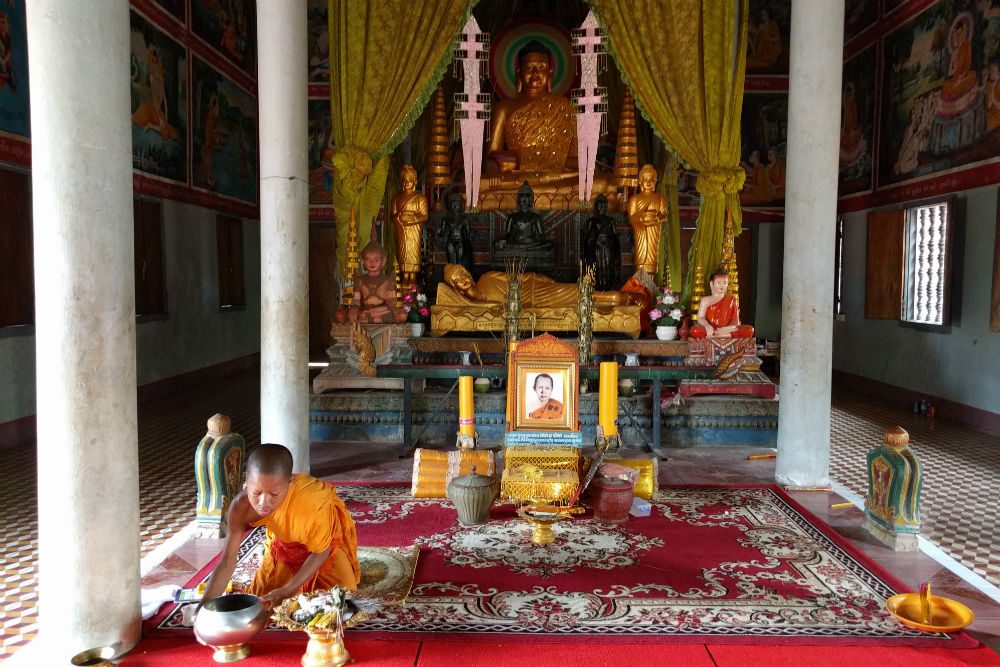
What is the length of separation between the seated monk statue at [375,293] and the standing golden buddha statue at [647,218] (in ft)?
10.3

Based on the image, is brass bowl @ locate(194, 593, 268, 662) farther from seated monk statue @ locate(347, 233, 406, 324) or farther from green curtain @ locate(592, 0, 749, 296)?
green curtain @ locate(592, 0, 749, 296)

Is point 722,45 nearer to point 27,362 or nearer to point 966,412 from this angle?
point 966,412

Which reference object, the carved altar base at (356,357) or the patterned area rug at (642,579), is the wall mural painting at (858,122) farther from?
the patterned area rug at (642,579)

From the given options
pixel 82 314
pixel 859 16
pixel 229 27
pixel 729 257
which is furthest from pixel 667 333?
pixel 229 27

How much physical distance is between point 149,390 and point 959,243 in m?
9.58

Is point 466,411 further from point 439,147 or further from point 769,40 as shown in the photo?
point 769,40

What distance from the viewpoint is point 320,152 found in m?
13.6

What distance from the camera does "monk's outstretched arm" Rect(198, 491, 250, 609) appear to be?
299cm

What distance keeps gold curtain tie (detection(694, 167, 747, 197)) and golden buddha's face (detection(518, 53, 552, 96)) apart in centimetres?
391

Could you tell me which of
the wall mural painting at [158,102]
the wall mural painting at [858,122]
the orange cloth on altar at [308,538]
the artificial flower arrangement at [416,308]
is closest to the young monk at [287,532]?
the orange cloth on altar at [308,538]

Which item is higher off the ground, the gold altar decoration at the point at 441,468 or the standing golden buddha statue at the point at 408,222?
the standing golden buddha statue at the point at 408,222

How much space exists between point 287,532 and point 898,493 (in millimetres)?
3337

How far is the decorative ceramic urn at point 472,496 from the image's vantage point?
4.54 metres

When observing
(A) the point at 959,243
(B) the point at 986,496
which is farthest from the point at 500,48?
(B) the point at 986,496
